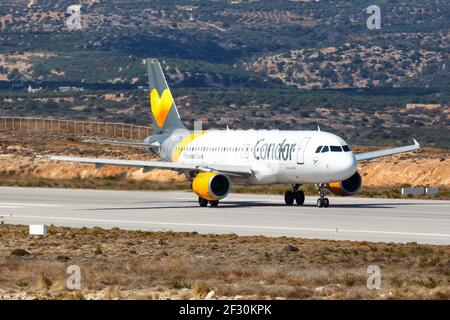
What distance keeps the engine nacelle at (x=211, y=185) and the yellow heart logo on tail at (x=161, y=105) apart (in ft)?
34.5

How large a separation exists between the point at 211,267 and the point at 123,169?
6260 cm

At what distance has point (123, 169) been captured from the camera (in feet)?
312

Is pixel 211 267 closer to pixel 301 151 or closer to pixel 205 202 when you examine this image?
pixel 301 151

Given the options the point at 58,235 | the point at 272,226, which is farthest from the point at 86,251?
the point at 272,226

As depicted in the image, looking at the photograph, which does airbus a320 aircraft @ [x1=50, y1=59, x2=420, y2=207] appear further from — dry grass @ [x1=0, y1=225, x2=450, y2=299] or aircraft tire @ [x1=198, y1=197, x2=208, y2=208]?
dry grass @ [x1=0, y1=225, x2=450, y2=299]

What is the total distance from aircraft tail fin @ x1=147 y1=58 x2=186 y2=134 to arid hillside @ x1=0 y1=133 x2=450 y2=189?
1645cm

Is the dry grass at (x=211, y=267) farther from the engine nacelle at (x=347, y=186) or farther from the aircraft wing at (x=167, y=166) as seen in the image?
the engine nacelle at (x=347, y=186)

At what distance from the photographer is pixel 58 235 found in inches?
1682

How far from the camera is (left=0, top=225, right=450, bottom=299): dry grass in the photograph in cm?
2780

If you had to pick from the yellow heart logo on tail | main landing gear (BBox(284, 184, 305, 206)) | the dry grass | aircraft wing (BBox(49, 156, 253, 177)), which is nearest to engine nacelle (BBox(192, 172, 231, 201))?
aircraft wing (BBox(49, 156, 253, 177))

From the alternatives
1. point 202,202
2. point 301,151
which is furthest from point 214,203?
point 301,151

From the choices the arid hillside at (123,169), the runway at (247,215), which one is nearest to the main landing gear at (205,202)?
the runway at (247,215)
